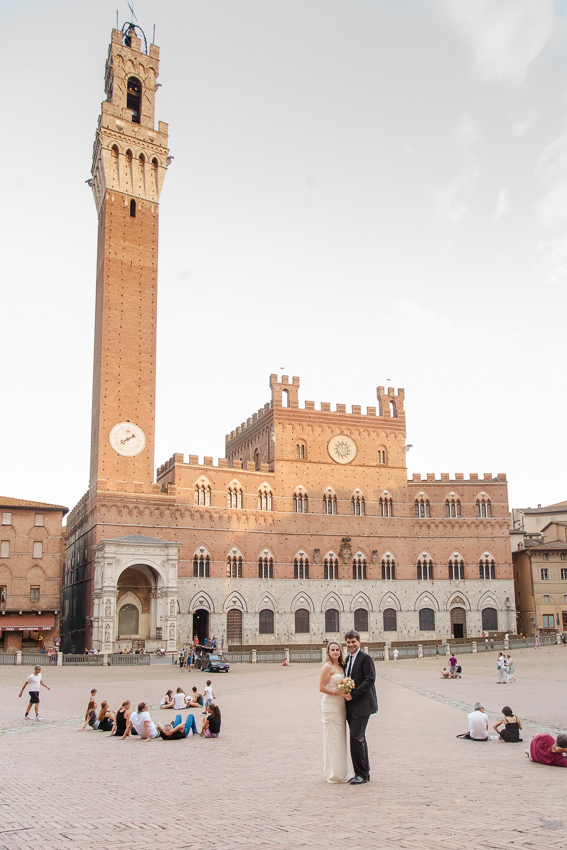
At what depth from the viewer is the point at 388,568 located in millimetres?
52750

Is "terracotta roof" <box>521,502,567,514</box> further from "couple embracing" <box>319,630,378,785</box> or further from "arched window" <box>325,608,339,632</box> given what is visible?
"couple embracing" <box>319,630,378,785</box>

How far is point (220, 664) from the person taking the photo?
33.2 m

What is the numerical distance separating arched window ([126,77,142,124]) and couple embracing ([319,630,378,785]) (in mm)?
50604

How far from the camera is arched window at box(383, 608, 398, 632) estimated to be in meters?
51.7

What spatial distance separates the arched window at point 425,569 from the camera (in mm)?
53188

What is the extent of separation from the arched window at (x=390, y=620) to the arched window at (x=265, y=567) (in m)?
8.77

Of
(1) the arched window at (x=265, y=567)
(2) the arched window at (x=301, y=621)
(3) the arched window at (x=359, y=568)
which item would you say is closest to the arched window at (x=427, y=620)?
(3) the arched window at (x=359, y=568)

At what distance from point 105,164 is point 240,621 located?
31082 mm

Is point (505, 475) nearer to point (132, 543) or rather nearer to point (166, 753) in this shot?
point (132, 543)

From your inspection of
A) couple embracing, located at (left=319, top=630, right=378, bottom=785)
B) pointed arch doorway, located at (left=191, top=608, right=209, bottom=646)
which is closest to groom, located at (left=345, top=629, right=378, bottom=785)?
couple embracing, located at (left=319, top=630, right=378, bottom=785)

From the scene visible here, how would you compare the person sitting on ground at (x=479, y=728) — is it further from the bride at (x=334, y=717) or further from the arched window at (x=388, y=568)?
the arched window at (x=388, y=568)

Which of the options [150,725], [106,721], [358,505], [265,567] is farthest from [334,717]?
[358,505]

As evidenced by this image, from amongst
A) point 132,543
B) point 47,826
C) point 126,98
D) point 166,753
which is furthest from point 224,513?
point 47,826

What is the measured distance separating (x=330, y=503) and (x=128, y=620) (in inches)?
641
